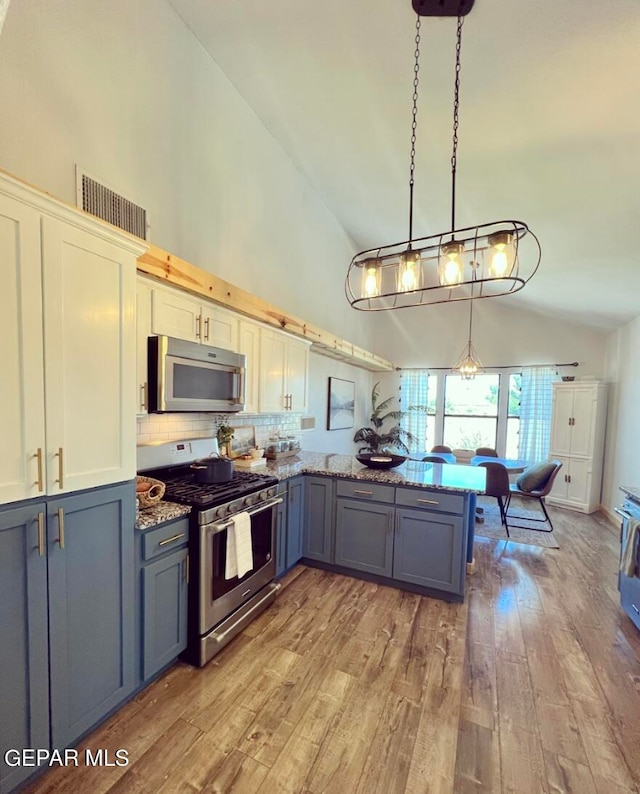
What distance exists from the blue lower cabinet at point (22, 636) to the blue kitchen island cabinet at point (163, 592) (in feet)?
1.39

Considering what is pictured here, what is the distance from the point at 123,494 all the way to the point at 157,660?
3.06ft

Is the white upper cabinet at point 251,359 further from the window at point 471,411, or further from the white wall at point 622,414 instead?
the window at point 471,411

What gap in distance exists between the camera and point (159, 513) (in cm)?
176

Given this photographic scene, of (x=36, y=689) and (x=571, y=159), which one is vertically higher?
(x=571, y=159)

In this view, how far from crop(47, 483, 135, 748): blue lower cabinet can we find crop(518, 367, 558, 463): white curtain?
6.03 m

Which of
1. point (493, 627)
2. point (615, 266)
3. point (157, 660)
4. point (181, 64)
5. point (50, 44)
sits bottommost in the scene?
point (493, 627)

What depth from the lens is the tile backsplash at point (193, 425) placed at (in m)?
2.35

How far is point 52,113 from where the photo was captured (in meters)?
1.75

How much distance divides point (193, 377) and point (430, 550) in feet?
7.04

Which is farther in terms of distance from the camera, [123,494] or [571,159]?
[571,159]

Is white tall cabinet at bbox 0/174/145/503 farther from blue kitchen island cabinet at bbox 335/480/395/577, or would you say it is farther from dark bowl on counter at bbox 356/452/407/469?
dark bowl on counter at bbox 356/452/407/469

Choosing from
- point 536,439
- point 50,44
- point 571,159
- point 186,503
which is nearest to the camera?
point 50,44

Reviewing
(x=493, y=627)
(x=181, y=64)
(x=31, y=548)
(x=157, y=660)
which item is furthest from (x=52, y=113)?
(x=493, y=627)

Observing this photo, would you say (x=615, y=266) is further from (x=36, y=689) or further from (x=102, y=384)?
(x=36, y=689)
